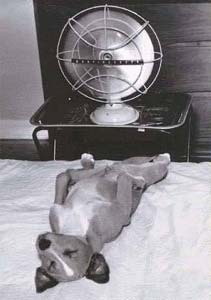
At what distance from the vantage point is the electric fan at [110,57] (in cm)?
191

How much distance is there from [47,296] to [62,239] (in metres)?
0.15

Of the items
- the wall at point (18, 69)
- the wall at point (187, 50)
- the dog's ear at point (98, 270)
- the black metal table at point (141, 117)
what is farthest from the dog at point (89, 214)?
the wall at point (18, 69)

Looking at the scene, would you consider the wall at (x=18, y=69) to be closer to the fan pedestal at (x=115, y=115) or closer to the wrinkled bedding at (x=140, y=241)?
the fan pedestal at (x=115, y=115)

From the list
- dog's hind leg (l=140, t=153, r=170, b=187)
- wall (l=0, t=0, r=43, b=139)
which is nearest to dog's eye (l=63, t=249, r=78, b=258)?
dog's hind leg (l=140, t=153, r=170, b=187)

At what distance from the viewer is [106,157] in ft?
8.62

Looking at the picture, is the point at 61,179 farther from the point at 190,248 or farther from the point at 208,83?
the point at 208,83

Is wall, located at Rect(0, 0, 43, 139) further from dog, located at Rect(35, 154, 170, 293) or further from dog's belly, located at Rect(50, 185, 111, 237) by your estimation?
dog's belly, located at Rect(50, 185, 111, 237)

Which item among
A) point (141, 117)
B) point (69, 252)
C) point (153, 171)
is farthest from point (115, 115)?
point (69, 252)

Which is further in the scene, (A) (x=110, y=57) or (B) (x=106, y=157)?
(B) (x=106, y=157)

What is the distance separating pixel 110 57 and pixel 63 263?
955 millimetres

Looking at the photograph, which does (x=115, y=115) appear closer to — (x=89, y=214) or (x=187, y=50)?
(x=187, y=50)

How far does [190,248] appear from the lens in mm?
1384

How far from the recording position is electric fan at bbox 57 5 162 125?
1.91 metres

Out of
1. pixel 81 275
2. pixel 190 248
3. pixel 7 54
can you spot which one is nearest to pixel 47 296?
pixel 81 275
